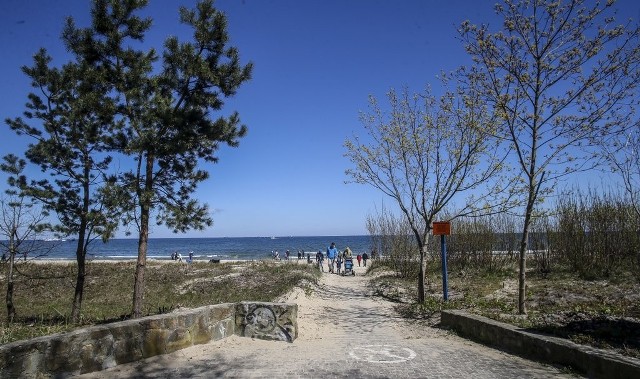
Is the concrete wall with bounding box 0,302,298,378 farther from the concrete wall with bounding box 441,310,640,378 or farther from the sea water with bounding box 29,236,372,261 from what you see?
the sea water with bounding box 29,236,372,261

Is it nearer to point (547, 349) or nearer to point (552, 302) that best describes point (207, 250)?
point (552, 302)

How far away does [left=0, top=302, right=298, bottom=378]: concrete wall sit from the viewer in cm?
496

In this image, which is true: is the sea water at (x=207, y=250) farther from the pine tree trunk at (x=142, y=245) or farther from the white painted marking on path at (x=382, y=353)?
the white painted marking on path at (x=382, y=353)

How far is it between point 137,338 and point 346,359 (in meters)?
3.12

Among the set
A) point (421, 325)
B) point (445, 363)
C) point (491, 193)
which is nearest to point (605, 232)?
point (491, 193)

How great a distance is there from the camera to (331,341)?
8312 mm

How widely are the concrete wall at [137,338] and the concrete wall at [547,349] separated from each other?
11.2 feet

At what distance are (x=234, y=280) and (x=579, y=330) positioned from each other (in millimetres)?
15037

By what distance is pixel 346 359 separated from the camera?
22.3ft

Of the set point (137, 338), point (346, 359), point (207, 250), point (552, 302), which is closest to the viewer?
point (137, 338)

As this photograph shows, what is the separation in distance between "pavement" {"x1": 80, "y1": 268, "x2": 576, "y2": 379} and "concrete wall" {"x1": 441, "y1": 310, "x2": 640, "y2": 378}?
20 centimetres

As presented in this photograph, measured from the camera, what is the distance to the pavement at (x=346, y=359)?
231 inches

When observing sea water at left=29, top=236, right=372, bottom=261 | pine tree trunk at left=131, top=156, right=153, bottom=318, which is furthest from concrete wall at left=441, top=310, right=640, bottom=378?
sea water at left=29, top=236, right=372, bottom=261

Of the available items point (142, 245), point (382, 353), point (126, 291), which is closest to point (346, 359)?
point (382, 353)
